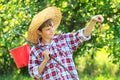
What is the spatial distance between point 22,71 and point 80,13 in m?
2.07

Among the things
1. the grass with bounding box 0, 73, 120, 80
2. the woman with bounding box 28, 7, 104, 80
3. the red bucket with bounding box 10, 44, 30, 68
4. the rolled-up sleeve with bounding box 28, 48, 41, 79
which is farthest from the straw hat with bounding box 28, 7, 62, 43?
the grass with bounding box 0, 73, 120, 80

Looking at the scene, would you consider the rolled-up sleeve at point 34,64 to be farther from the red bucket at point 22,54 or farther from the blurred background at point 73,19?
the blurred background at point 73,19

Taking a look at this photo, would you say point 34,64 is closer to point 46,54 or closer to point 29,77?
point 46,54

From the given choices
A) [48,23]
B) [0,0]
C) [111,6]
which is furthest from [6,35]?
[48,23]

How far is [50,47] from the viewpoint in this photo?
405 centimetres

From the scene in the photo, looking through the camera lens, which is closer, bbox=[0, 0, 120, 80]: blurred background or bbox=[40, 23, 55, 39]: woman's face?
bbox=[40, 23, 55, 39]: woman's face

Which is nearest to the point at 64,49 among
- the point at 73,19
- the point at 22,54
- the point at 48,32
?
the point at 48,32

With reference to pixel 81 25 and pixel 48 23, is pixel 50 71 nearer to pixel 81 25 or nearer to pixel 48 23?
pixel 48 23

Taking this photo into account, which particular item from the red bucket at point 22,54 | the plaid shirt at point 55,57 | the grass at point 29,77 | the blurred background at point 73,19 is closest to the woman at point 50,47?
the plaid shirt at point 55,57

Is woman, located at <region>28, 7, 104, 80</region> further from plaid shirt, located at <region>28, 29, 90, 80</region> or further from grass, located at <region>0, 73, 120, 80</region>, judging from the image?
grass, located at <region>0, 73, 120, 80</region>

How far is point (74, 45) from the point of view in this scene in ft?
13.6

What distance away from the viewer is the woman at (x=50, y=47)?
13.2 feet

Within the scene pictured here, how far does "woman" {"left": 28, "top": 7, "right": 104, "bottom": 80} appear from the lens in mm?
4016

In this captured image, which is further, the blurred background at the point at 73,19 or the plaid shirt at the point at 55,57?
the blurred background at the point at 73,19
